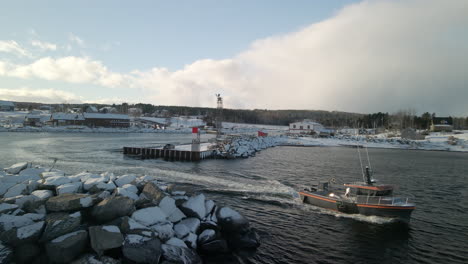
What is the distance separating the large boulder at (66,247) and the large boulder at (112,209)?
123 cm

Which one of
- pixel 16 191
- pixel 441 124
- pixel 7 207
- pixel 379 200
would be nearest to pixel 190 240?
pixel 7 207

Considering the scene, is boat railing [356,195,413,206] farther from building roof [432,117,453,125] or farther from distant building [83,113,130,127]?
building roof [432,117,453,125]

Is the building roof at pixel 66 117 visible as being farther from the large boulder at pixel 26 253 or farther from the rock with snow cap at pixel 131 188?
the large boulder at pixel 26 253

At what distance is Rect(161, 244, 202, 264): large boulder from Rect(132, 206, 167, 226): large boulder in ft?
4.49

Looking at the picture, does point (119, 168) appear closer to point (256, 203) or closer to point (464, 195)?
point (256, 203)

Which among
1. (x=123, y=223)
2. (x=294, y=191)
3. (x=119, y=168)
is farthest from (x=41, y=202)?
(x=119, y=168)

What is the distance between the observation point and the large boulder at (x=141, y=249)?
30.8 feet

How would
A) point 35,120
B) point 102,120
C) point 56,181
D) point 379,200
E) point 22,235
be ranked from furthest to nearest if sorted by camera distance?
1. point 102,120
2. point 35,120
3. point 379,200
4. point 56,181
5. point 22,235

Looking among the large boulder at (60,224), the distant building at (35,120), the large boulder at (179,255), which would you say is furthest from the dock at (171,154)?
the distant building at (35,120)

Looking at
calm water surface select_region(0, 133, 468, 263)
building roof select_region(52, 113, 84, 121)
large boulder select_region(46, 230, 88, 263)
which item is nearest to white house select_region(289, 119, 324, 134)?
calm water surface select_region(0, 133, 468, 263)

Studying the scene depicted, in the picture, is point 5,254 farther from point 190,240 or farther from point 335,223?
point 335,223

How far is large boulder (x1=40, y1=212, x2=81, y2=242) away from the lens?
31.2 feet

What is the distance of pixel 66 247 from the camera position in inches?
358

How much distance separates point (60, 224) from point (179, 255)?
456cm
